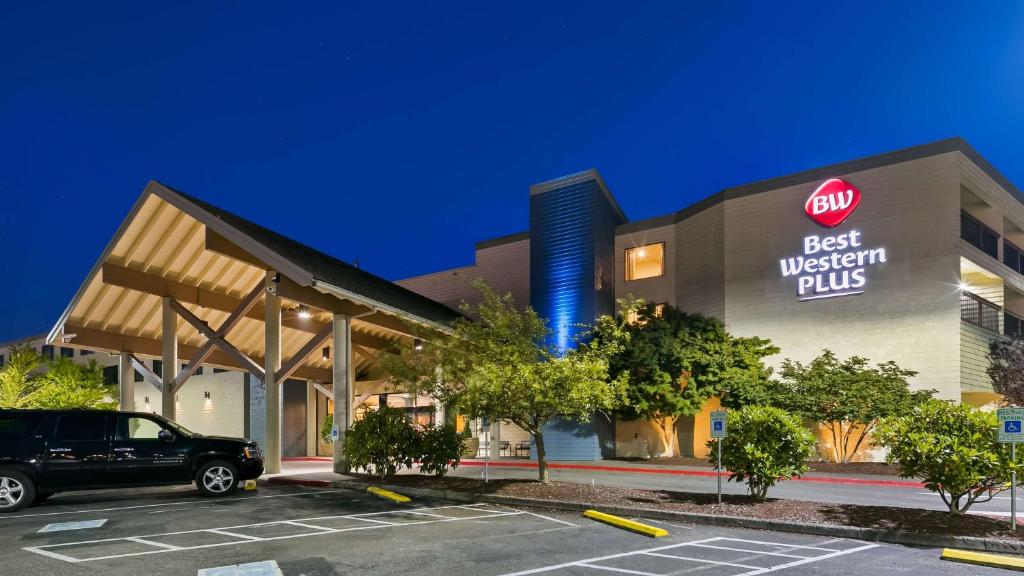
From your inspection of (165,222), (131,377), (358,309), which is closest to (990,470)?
(358,309)

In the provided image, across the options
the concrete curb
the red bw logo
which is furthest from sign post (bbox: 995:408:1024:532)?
the red bw logo

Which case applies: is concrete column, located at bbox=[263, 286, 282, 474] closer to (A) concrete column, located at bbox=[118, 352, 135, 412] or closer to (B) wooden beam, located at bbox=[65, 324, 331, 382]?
(B) wooden beam, located at bbox=[65, 324, 331, 382]

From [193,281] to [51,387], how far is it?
727 centimetres

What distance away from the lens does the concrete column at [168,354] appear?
22.3 m

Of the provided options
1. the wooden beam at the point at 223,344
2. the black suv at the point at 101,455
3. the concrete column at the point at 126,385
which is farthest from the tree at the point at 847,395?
the concrete column at the point at 126,385

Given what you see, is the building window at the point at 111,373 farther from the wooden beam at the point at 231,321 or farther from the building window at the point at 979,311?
the building window at the point at 979,311

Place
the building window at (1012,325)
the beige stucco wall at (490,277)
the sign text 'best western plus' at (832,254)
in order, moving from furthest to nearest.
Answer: the beige stucco wall at (490,277) → the building window at (1012,325) → the sign text 'best western plus' at (832,254)

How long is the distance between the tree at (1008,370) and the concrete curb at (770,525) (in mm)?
18674

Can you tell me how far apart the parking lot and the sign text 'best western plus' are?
1780 centimetres

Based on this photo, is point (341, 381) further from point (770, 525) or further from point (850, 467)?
point (850, 467)

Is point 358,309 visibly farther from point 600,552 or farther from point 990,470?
point 990,470

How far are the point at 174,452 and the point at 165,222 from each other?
326 inches

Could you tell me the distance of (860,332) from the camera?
1014 inches

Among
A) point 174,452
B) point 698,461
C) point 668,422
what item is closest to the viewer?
point 174,452
